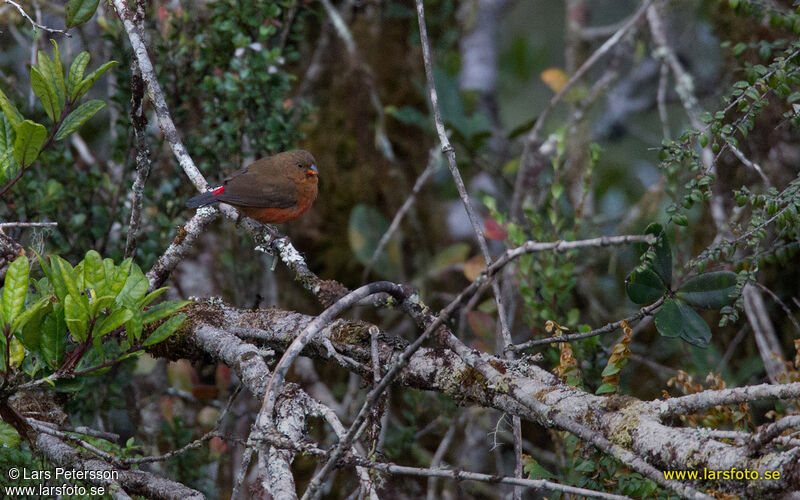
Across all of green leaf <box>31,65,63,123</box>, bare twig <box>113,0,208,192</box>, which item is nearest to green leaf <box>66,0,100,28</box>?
bare twig <box>113,0,208,192</box>

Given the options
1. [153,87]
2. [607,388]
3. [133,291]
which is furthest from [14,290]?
[607,388]

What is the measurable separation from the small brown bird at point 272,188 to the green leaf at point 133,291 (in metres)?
0.97

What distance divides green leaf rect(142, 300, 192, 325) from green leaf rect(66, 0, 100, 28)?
1.05 m

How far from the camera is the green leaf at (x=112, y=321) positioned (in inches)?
77.4

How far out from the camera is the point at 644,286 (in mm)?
2139

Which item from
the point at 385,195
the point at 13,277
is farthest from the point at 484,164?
the point at 13,277

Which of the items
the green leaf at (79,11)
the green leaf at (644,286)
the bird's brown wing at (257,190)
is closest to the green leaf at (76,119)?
the green leaf at (79,11)

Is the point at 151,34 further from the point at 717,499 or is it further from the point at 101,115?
the point at 717,499

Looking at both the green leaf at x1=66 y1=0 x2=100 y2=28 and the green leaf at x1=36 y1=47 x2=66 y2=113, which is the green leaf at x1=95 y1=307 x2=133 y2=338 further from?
the green leaf at x1=66 y1=0 x2=100 y2=28

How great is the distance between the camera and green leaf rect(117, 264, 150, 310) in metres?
2.00

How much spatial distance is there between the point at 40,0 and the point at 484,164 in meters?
2.85

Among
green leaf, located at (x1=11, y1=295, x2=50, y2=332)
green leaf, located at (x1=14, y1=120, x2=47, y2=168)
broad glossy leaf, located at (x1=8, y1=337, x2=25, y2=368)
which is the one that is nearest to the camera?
green leaf, located at (x1=11, y1=295, x2=50, y2=332)

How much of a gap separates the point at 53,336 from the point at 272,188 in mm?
1910

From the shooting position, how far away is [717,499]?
1.55 m
